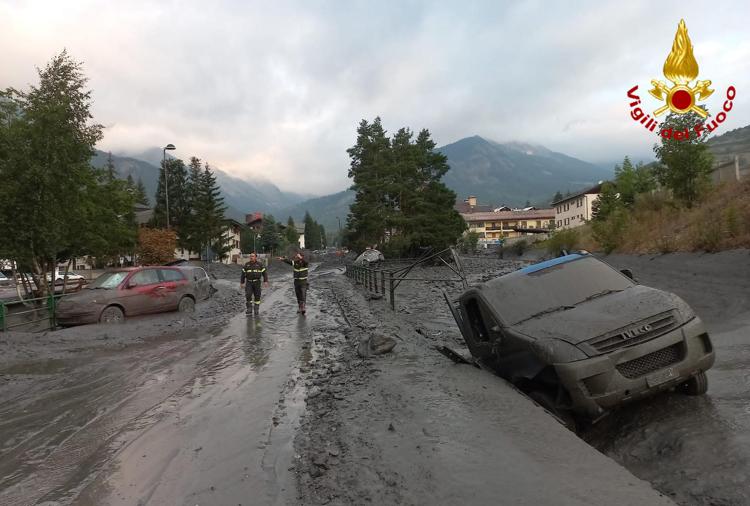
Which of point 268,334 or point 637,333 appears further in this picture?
point 268,334

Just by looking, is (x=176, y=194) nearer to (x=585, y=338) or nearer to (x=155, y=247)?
(x=155, y=247)

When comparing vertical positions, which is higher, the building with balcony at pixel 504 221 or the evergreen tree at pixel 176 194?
the evergreen tree at pixel 176 194

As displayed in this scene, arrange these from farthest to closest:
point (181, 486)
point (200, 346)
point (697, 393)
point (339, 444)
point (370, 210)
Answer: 1. point (370, 210)
2. point (200, 346)
3. point (697, 393)
4. point (339, 444)
5. point (181, 486)

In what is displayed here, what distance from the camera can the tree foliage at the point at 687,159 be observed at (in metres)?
19.4

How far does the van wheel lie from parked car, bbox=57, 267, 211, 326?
11.7 meters

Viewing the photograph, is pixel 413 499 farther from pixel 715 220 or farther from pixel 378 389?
pixel 715 220

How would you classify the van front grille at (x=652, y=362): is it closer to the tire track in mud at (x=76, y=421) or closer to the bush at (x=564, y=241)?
the tire track in mud at (x=76, y=421)

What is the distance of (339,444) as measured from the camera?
4113mm

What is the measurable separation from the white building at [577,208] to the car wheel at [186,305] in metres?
75.9

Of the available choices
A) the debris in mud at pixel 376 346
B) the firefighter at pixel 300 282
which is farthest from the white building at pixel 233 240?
the debris in mud at pixel 376 346

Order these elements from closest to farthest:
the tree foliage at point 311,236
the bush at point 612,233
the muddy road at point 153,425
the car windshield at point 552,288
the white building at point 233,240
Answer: the muddy road at point 153,425 < the car windshield at point 552,288 < the bush at point 612,233 < the white building at point 233,240 < the tree foliage at point 311,236

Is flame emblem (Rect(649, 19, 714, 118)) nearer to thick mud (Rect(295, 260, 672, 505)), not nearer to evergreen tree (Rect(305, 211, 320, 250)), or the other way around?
thick mud (Rect(295, 260, 672, 505))

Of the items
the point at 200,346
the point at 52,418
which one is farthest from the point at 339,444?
the point at 200,346

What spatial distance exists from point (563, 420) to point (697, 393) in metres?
1.67
